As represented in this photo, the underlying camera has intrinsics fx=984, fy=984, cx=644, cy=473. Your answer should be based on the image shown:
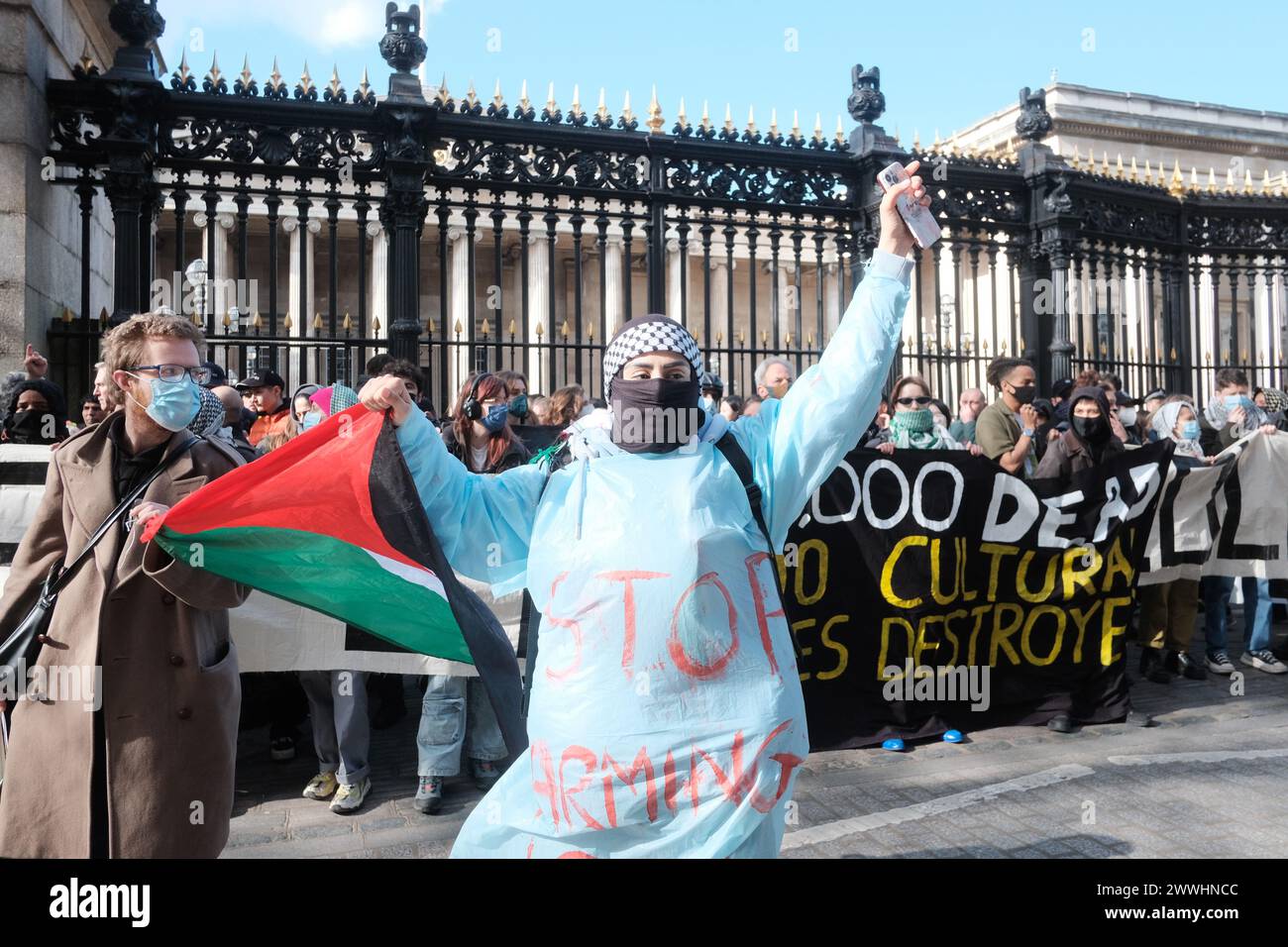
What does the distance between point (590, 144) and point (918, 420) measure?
15.1 ft

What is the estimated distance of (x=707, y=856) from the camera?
2371 millimetres

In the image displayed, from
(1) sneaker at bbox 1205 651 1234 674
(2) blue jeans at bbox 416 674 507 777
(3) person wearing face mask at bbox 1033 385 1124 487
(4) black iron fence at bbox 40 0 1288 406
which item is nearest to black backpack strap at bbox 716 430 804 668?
(2) blue jeans at bbox 416 674 507 777

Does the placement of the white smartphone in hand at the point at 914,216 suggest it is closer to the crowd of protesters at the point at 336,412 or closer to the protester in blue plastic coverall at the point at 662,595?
the protester in blue plastic coverall at the point at 662,595

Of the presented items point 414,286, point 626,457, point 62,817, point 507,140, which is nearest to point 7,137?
point 414,286

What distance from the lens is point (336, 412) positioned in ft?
10.2

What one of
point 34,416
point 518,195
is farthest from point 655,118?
point 34,416

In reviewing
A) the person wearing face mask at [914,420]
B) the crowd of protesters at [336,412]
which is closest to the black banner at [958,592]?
the crowd of protesters at [336,412]

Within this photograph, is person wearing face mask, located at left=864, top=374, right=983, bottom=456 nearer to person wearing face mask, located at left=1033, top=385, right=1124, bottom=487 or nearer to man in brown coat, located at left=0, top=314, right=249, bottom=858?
person wearing face mask, located at left=1033, top=385, right=1124, bottom=487

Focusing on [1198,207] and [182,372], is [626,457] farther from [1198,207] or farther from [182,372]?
[1198,207]

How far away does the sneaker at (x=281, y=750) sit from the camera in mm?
5855

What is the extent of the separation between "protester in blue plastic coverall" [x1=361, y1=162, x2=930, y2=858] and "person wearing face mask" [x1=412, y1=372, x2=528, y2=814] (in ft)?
6.94

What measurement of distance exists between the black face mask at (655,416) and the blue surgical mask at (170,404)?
1415 millimetres

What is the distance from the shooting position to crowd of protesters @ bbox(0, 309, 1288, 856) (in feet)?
9.69

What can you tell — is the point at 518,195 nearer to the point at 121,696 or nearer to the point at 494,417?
the point at 494,417
